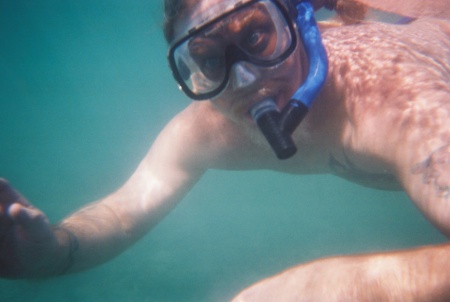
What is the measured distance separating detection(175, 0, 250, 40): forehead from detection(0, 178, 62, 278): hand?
1.61m

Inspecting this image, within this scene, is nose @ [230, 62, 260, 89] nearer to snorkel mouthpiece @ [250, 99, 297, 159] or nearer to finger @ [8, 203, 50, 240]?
snorkel mouthpiece @ [250, 99, 297, 159]

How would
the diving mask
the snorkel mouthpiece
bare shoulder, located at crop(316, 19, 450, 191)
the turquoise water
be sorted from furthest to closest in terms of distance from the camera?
the turquoise water → the diving mask → the snorkel mouthpiece → bare shoulder, located at crop(316, 19, 450, 191)

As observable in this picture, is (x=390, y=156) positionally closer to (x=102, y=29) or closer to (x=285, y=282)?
(x=285, y=282)

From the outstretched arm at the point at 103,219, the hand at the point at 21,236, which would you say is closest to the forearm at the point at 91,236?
the outstretched arm at the point at 103,219

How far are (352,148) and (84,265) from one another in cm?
235

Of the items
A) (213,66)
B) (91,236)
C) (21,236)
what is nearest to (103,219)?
(91,236)

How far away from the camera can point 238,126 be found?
9.23 feet

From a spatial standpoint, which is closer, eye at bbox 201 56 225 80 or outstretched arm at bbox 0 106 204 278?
outstretched arm at bbox 0 106 204 278

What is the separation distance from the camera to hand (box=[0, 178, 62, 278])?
5.72ft

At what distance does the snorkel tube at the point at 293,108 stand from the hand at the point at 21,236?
59.6 inches

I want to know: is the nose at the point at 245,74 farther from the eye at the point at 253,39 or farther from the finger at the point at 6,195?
the finger at the point at 6,195

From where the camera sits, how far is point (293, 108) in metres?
1.96

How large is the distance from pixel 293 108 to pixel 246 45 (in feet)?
2.15

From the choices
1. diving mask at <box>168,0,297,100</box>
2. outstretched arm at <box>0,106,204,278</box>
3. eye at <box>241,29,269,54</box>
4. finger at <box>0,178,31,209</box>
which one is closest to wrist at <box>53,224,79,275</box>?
outstretched arm at <box>0,106,204,278</box>
